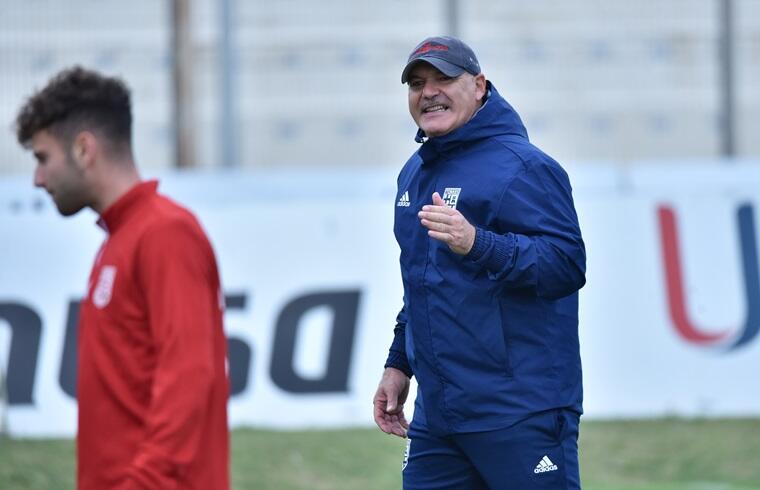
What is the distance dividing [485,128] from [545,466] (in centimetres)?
97

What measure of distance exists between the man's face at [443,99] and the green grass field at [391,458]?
3.85 meters

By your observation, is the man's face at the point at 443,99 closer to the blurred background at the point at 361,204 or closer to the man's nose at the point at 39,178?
the man's nose at the point at 39,178

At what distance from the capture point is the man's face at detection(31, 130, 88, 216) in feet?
11.1

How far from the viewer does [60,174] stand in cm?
338

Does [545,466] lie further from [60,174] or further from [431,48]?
[60,174]

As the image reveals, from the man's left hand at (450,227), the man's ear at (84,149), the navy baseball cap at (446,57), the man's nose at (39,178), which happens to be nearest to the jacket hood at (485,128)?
the navy baseball cap at (446,57)

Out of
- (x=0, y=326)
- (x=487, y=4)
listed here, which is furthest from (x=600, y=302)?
(x=0, y=326)

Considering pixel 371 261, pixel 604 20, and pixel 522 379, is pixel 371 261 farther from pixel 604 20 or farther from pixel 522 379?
pixel 522 379

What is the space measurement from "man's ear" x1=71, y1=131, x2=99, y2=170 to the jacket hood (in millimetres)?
971

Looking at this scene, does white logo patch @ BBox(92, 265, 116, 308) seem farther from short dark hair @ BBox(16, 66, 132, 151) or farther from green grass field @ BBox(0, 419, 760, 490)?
green grass field @ BBox(0, 419, 760, 490)

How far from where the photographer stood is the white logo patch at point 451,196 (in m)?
3.71

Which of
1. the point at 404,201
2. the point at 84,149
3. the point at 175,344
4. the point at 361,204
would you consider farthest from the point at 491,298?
the point at 361,204

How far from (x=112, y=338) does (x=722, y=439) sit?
5968 mm

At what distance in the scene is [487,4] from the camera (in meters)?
10.5
